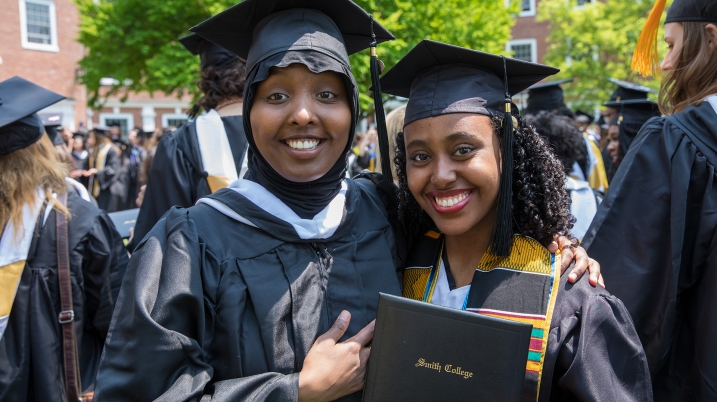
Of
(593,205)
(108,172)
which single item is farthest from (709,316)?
(108,172)

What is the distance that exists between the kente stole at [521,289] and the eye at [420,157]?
37 centimetres

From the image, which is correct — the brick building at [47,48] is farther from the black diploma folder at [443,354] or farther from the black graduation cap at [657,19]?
the black diploma folder at [443,354]

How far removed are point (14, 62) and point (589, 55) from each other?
1960 centimetres

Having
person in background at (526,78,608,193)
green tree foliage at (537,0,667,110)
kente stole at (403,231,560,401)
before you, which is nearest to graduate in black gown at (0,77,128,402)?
kente stole at (403,231,560,401)

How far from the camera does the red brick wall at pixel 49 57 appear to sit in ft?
64.0

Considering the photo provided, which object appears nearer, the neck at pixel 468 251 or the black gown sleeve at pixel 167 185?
the neck at pixel 468 251

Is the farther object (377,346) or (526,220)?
(526,220)

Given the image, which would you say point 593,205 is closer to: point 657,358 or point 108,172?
point 657,358

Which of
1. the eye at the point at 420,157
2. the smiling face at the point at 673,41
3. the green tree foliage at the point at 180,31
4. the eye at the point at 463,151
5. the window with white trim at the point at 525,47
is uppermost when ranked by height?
the window with white trim at the point at 525,47

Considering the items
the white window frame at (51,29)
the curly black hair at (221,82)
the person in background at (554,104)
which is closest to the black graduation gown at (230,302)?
the curly black hair at (221,82)

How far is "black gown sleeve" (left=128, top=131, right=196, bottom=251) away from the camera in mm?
3252

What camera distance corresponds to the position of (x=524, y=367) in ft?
4.99

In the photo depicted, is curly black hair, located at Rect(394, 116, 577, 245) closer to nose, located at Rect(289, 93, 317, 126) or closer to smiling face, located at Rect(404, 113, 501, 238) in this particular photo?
smiling face, located at Rect(404, 113, 501, 238)

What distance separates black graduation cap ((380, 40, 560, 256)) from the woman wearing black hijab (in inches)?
9.3
